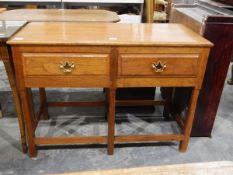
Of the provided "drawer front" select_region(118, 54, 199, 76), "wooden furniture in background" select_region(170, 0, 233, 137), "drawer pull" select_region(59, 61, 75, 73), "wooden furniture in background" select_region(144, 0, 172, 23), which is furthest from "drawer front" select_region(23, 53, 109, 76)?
"wooden furniture in background" select_region(144, 0, 172, 23)

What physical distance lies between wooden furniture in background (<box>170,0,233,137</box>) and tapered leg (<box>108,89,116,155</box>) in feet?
1.83

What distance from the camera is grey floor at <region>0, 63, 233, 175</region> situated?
1561mm

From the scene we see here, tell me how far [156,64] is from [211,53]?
423mm

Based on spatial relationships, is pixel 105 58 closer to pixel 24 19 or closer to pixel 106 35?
pixel 106 35

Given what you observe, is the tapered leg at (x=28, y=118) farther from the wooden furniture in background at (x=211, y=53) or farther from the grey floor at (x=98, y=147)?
the wooden furniture in background at (x=211, y=53)

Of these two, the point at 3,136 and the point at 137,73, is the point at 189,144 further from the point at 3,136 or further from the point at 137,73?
the point at 3,136

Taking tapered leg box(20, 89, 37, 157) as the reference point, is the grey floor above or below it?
below

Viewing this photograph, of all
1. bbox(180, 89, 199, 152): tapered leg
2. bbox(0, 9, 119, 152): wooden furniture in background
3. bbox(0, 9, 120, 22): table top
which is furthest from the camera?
bbox(0, 9, 120, 22): table top

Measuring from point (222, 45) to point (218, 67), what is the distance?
142 millimetres

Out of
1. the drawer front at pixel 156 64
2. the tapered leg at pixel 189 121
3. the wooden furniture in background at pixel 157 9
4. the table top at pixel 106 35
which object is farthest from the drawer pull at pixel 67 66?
the wooden furniture in background at pixel 157 9

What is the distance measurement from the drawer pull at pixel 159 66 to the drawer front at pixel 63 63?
0.84ft

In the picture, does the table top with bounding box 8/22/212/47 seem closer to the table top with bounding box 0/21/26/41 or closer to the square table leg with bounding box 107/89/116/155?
the table top with bounding box 0/21/26/41

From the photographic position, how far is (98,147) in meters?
1.71

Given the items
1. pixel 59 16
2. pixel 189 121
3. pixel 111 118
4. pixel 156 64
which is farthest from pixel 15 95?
pixel 189 121
